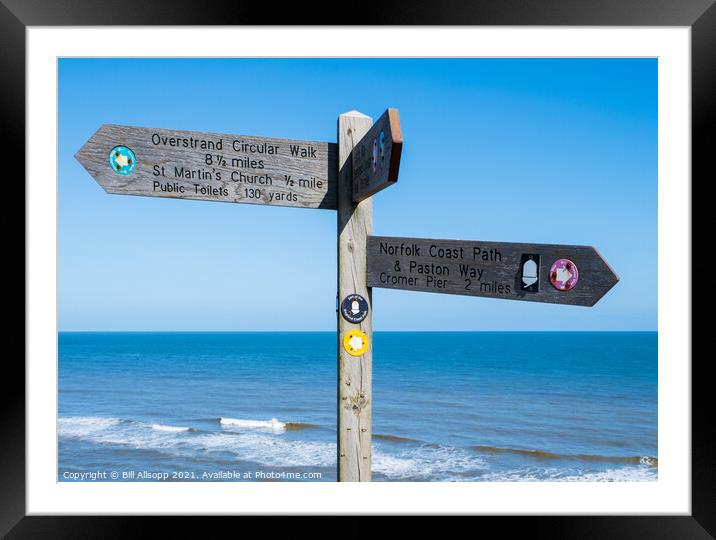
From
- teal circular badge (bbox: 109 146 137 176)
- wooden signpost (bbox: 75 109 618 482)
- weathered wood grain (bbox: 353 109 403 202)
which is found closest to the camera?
weathered wood grain (bbox: 353 109 403 202)

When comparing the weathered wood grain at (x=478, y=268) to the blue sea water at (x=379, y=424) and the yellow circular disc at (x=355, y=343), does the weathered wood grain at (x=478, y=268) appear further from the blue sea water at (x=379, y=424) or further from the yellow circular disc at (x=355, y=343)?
the blue sea water at (x=379, y=424)

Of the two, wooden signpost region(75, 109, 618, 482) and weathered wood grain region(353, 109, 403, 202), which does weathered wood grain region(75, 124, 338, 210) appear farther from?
weathered wood grain region(353, 109, 403, 202)

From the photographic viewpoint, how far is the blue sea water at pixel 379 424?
11.3 metres

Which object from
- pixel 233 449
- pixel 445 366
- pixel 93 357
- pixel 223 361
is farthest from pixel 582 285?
pixel 93 357

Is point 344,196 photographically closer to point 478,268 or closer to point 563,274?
point 478,268

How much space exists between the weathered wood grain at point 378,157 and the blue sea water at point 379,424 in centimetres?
796

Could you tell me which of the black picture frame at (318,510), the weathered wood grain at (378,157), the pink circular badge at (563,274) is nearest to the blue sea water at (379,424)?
the black picture frame at (318,510)

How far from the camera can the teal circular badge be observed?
2.73 m

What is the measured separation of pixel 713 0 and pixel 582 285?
5.06 feet

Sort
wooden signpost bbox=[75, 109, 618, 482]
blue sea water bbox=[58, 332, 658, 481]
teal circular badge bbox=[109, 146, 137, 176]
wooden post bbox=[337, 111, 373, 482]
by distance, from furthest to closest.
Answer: blue sea water bbox=[58, 332, 658, 481] → wooden post bbox=[337, 111, 373, 482] → teal circular badge bbox=[109, 146, 137, 176] → wooden signpost bbox=[75, 109, 618, 482]

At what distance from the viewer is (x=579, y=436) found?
17.2m

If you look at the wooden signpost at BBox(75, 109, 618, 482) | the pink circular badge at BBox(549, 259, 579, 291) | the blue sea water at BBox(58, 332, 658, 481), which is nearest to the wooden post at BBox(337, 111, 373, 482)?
the wooden signpost at BBox(75, 109, 618, 482)

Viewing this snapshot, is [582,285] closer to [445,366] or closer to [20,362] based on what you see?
[20,362]

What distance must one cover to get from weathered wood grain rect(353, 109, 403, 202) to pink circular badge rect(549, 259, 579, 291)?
77 cm
